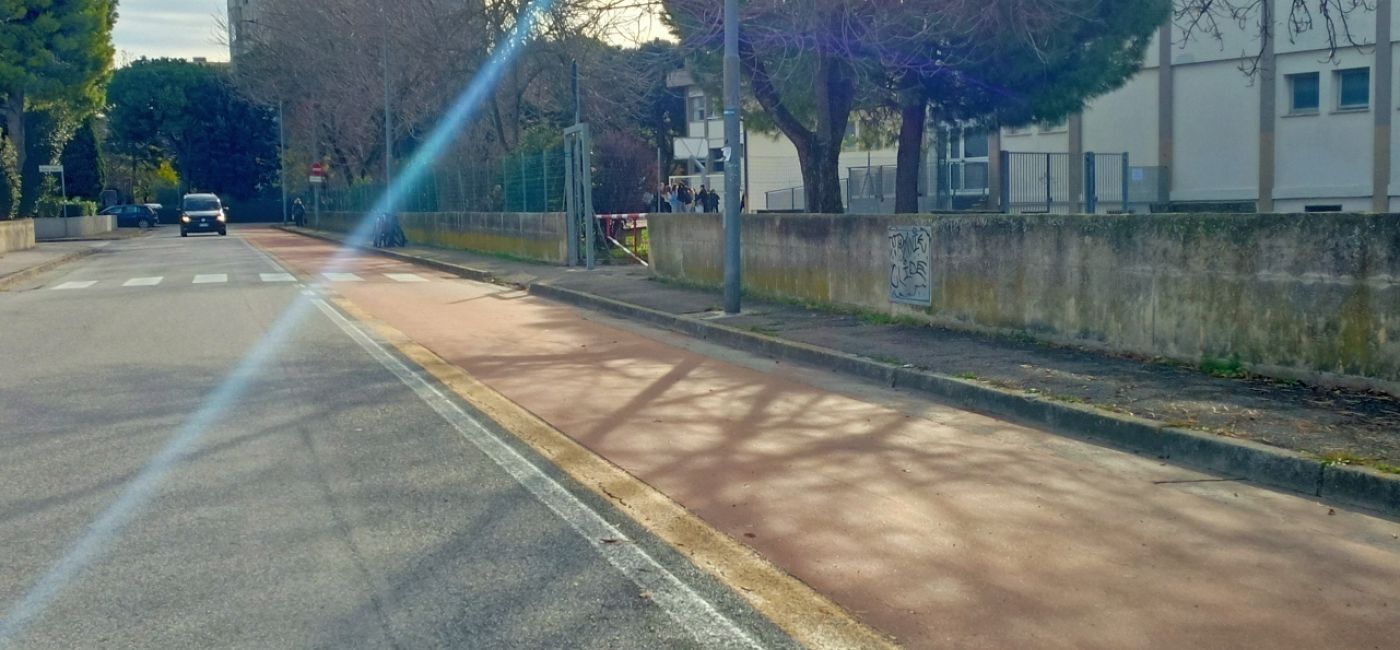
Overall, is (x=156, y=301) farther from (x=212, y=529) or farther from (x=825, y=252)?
(x=212, y=529)

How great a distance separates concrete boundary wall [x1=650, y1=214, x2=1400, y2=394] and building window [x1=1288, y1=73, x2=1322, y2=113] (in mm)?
23507

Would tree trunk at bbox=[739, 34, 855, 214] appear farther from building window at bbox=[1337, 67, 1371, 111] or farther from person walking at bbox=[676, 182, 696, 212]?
building window at bbox=[1337, 67, 1371, 111]

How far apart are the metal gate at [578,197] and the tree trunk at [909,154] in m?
5.84

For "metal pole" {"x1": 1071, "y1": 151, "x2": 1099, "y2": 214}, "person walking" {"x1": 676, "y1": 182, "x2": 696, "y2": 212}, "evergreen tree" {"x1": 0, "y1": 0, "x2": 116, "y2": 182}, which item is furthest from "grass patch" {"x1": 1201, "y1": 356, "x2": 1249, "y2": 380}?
"evergreen tree" {"x1": 0, "y1": 0, "x2": 116, "y2": 182}

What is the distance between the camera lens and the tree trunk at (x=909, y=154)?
2423 cm

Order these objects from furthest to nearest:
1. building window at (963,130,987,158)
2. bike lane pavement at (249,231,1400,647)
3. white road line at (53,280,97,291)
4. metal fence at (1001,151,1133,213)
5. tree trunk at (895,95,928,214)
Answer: building window at (963,130,987,158) → metal fence at (1001,151,1133,213) → tree trunk at (895,95,928,214) → white road line at (53,280,97,291) → bike lane pavement at (249,231,1400,647)

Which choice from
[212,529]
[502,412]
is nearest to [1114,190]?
[502,412]

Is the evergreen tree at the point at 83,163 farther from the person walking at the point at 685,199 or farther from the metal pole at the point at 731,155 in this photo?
the metal pole at the point at 731,155

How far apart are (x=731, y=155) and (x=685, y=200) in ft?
72.6

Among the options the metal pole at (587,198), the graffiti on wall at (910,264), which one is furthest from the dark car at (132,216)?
the graffiti on wall at (910,264)

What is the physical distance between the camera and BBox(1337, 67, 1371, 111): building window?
33031 mm

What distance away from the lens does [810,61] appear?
2047 cm

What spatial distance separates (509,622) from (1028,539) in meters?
2.49

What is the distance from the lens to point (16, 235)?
38812 millimetres
